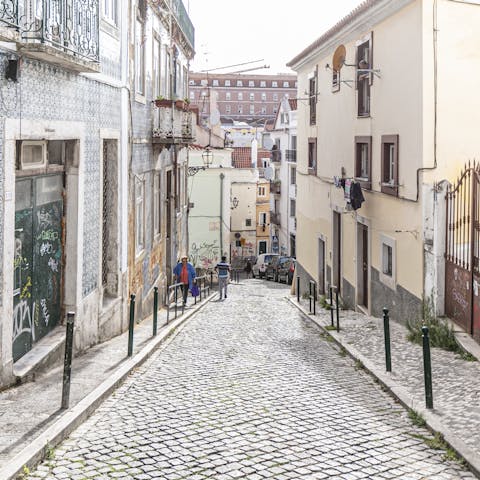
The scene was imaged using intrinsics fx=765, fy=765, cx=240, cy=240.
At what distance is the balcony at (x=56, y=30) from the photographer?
693 cm

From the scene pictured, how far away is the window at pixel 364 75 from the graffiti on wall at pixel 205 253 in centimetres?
2870

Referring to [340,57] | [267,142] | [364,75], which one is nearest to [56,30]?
[364,75]

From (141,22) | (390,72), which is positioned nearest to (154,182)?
(141,22)

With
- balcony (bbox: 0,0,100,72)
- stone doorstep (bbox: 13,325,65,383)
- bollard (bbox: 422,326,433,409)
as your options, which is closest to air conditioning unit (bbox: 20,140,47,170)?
balcony (bbox: 0,0,100,72)

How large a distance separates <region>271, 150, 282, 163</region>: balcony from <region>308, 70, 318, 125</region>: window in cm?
3381

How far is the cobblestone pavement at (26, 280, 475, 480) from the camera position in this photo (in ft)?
19.0

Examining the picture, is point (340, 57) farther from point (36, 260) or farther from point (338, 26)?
point (36, 260)

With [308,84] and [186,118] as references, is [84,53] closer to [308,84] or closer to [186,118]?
[186,118]

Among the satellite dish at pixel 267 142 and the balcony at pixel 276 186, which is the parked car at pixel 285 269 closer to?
the satellite dish at pixel 267 142

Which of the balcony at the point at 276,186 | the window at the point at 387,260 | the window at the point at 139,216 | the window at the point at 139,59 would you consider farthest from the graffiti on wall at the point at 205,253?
the window at the point at 139,59

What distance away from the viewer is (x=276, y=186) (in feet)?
189

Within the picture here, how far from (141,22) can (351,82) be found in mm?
5441

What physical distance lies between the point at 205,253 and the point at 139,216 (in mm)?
30285

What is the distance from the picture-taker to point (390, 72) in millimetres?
14703
